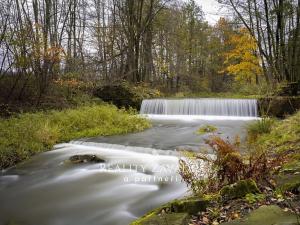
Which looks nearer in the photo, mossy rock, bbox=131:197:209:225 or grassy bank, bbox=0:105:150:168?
mossy rock, bbox=131:197:209:225

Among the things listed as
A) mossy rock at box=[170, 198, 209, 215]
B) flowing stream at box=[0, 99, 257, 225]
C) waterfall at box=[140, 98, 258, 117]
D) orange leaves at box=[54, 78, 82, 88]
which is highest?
orange leaves at box=[54, 78, 82, 88]

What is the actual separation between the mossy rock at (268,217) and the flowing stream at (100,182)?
2.26 meters

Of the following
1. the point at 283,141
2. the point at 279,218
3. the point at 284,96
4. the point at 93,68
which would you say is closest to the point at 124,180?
the point at 283,141

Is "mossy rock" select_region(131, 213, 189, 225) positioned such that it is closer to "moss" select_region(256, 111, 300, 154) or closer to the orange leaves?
"moss" select_region(256, 111, 300, 154)

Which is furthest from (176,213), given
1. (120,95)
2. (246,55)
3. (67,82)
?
(246,55)

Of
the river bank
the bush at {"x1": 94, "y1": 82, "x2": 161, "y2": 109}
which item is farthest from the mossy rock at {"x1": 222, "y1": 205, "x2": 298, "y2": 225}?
the bush at {"x1": 94, "y1": 82, "x2": 161, "y2": 109}

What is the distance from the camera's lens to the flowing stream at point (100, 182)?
4832mm

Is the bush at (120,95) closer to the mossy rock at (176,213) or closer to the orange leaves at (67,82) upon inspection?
the orange leaves at (67,82)

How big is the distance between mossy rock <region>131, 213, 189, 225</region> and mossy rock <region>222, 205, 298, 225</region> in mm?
513

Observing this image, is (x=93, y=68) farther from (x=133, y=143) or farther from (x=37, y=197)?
(x=37, y=197)

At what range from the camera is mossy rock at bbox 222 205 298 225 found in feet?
7.99

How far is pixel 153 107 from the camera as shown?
16.2 meters

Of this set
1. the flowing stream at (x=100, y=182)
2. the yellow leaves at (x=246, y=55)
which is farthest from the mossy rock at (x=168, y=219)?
the yellow leaves at (x=246, y=55)

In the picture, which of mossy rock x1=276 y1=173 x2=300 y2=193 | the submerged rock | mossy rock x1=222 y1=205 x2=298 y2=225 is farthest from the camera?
the submerged rock
